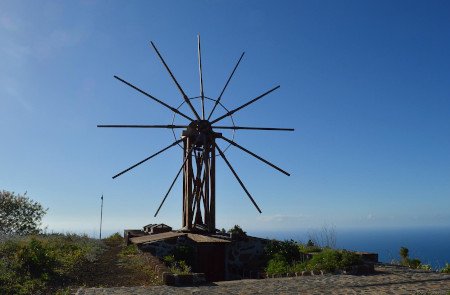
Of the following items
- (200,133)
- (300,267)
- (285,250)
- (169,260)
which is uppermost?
(200,133)

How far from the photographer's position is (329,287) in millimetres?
12836

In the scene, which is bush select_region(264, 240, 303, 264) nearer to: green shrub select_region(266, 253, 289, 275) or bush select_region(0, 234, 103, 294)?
green shrub select_region(266, 253, 289, 275)

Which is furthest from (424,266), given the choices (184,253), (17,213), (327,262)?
(17,213)

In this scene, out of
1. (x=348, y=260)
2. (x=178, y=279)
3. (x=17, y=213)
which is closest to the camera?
(x=178, y=279)

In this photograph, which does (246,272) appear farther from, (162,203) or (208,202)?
(162,203)

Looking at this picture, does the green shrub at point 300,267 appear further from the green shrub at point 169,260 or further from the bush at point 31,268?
the bush at point 31,268

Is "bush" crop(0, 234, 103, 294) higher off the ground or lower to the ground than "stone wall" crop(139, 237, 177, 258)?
lower

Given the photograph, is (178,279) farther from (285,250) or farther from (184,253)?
(285,250)

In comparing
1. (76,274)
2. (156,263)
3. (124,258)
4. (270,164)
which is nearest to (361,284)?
(156,263)

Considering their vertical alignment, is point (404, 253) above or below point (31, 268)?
above

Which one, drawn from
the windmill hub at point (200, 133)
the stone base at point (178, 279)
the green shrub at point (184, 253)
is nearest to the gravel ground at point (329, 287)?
the stone base at point (178, 279)

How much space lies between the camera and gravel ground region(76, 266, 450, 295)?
469 inches

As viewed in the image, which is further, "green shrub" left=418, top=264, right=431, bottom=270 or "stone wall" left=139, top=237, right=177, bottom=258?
"stone wall" left=139, top=237, right=177, bottom=258

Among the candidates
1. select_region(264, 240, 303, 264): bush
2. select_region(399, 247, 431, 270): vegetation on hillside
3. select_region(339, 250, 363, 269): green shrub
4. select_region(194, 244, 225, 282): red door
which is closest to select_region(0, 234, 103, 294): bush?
select_region(194, 244, 225, 282): red door
